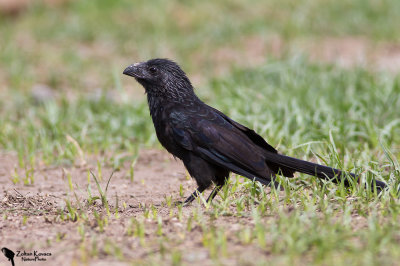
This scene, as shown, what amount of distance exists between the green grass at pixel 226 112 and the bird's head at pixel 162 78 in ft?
2.70

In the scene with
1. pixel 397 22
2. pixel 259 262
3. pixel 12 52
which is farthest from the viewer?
pixel 397 22

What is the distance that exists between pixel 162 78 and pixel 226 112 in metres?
1.89

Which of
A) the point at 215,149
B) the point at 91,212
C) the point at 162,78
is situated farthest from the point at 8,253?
the point at 162,78

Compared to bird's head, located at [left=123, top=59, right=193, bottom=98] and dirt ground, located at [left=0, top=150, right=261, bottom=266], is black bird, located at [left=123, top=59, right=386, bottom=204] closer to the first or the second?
bird's head, located at [left=123, top=59, right=193, bottom=98]

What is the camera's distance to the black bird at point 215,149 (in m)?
4.18

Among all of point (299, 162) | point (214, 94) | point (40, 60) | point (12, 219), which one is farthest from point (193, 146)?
point (40, 60)

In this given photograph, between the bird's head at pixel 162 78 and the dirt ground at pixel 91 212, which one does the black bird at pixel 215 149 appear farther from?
the dirt ground at pixel 91 212

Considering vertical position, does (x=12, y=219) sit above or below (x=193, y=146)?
below

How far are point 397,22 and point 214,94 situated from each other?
4.92 meters

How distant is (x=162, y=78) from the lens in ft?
15.7

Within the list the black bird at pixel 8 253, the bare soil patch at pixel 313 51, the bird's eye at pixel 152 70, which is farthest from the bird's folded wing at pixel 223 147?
the bare soil patch at pixel 313 51

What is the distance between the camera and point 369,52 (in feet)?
31.8

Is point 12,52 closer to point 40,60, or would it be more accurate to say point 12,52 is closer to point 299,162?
point 40,60

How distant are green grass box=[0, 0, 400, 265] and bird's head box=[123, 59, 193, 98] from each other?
2.70 feet
